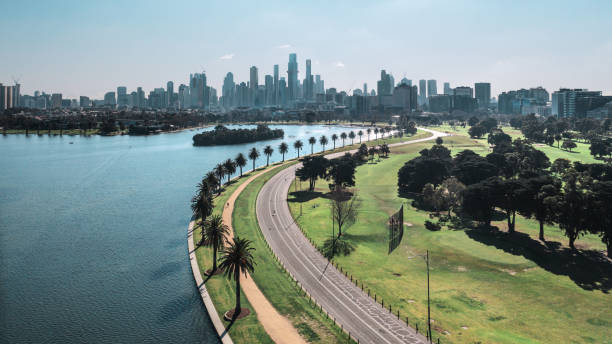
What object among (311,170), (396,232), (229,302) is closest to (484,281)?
(396,232)

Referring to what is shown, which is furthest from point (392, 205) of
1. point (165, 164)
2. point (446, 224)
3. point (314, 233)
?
point (165, 164)

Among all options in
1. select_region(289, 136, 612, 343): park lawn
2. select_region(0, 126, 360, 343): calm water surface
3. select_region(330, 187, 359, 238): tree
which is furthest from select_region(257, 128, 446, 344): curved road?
select_region(0, 126, 360, 343): calm water surface

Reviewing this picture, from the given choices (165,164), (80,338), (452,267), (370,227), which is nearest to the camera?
(80,338)

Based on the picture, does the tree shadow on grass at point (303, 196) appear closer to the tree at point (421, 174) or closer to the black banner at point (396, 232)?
the tree at point (421, 174)

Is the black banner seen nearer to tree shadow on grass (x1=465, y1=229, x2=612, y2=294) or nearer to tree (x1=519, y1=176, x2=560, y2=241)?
tree shadow on grass (x1=465, y1=229, x2=612, y2=294)

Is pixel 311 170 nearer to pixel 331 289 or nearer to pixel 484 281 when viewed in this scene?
pixel 331 289

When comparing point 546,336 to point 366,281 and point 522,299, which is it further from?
point 366,281
